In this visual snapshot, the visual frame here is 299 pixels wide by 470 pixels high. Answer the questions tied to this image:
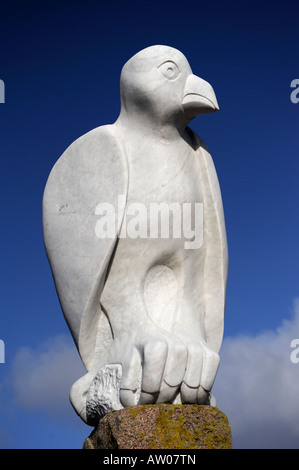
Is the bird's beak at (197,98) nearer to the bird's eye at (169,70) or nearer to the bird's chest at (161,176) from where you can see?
the bird's eye at (169,70)

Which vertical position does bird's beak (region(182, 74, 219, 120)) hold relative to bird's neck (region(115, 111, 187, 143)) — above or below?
above

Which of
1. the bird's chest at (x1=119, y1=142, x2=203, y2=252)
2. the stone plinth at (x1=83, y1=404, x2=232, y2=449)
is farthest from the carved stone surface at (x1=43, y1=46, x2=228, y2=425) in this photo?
the stone plinth at (x1=83, y1=404, x2=232, y2=449)

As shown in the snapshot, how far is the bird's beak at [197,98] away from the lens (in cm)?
764

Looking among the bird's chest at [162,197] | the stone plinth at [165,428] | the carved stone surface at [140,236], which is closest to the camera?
the stone plinth at [165,428]

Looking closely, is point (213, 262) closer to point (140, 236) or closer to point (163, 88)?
point (140, 236)

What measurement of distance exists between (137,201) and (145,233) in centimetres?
31

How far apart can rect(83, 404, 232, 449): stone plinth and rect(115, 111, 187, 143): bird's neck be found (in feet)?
8.50

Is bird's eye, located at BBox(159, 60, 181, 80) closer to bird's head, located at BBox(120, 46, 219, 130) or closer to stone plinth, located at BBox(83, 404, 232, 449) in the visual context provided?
bird's head, located at BBox(120, 46, 219, 130)

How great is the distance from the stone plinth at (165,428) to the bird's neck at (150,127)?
8.50 feet

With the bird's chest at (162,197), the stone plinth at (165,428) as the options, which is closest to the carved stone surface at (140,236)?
the bird's chest at (162,197)

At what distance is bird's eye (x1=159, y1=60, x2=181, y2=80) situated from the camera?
7574 mm

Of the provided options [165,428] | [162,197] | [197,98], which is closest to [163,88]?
[197,98]

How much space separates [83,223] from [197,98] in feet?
5.43

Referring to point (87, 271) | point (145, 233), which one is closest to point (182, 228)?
point (145, 233)
